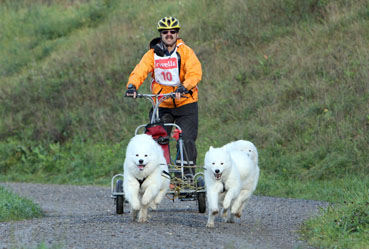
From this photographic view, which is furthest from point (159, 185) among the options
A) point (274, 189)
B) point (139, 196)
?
point (274, 189)

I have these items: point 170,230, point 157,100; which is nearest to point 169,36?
point 157,100

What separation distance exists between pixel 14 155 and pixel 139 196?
36.1ft

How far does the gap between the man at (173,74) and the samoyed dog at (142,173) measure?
1212 millimetres

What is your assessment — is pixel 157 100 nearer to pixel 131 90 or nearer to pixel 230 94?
pixel 131 90

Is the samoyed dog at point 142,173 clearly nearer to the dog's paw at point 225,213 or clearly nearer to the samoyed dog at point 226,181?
the samoyed dog at point 226,181

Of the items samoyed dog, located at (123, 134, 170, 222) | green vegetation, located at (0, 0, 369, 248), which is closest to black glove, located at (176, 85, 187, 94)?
samoyed dog, located at (123, 134, 170, 222)

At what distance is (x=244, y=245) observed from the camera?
6.56m

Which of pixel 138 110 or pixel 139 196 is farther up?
pixel 138 110

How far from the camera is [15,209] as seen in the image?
991cm

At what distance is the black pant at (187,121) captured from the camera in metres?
9.20

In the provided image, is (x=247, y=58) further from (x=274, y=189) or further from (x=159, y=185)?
(x=159, y=185)

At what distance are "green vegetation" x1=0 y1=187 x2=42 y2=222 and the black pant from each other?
256cm

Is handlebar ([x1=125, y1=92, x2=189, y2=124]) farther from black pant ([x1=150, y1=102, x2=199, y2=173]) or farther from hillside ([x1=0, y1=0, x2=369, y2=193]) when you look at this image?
hillside ([x1=0, y1=0, x2=369, y2=193])

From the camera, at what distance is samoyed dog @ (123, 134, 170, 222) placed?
7.60 meters
